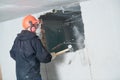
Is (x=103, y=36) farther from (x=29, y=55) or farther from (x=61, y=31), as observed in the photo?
(x=29, y=55)

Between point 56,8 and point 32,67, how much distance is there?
3.40 ft

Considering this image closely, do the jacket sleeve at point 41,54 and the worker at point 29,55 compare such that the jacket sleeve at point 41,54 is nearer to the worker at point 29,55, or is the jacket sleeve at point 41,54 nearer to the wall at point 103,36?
the worker at point 29,55

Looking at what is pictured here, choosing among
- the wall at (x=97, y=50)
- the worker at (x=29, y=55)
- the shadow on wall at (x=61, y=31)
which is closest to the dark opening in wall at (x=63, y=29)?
the shadow on wall at (x=61, y=31)

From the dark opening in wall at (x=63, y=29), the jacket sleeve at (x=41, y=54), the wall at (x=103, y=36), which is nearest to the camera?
the jacket sleeve at (x=41, y=54)

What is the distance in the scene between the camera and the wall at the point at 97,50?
2866mm

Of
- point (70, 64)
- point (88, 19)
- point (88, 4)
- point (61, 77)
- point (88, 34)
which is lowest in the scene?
point (61, 77)

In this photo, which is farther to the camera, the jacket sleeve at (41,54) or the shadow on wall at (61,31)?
the shadow on wall at (61,31)

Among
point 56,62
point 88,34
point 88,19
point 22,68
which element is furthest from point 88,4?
point 22,68

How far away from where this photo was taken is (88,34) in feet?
10.00

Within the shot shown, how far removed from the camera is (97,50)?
9.77ft

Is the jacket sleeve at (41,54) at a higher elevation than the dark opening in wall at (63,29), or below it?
below

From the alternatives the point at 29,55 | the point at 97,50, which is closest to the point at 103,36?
the point at 97,50

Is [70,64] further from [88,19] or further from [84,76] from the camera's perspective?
[88,19]

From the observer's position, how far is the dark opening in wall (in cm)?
317
